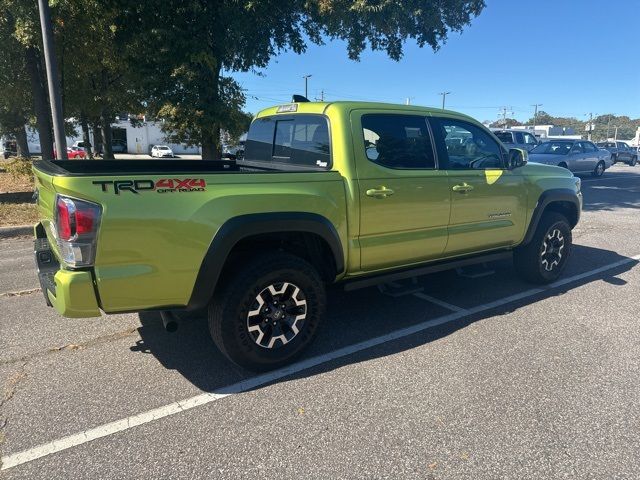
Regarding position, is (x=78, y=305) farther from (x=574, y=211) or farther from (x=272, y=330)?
(x=574, y=211)

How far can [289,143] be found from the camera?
4070 mm

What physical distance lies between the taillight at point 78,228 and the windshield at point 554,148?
19.1 m

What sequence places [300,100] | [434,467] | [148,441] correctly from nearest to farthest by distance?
[434,467] → [148,441] → [300,100]

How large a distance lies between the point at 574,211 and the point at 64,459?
5.67 m

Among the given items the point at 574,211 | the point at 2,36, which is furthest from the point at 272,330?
the point at 2,36

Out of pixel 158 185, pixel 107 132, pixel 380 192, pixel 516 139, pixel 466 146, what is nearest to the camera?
pixel 158 185

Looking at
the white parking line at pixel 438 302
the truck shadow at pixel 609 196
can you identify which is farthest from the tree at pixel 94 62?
the truck shadow at pixel 609 196

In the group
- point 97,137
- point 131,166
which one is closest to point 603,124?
point 97,137

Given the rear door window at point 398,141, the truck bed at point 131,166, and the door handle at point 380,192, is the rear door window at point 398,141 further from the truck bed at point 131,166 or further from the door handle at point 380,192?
the truck bed at point 131,166

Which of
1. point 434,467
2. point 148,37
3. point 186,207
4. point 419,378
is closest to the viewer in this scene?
point 434,467

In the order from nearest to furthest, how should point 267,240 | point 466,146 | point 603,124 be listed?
point 267,240, point 466,146, point 603,124

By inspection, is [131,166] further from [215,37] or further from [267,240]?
[215,37]

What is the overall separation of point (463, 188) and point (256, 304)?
7.47 ft

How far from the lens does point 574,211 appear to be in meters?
5.47
